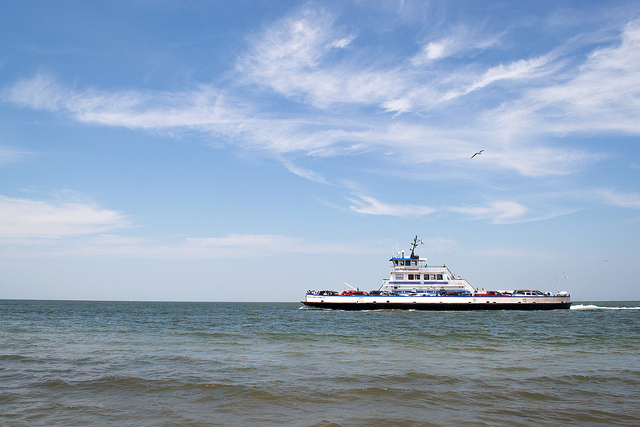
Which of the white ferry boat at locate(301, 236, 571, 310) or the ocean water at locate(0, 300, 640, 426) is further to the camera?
the white ferry boat at locate(301, 236, 571, 310)

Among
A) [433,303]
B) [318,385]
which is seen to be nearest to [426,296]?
[433,303]

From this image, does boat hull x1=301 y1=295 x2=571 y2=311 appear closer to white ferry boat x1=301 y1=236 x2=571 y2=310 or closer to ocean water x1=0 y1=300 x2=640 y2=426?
white ferry boat x1=301 y1=236 x2=571 y2=310

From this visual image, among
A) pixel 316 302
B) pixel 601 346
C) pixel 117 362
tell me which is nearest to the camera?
pixel 117 362

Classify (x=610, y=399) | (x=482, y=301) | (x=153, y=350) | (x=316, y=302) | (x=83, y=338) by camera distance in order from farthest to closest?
(x=316, y=302)
(x=482, y=301)
(x=83, y=338)
(x=153, y=350)
(x=610, y=399)

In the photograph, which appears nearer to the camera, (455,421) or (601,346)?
(455,421)

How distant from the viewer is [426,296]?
64.2 metres

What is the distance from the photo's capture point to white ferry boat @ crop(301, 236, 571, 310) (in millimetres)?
63594

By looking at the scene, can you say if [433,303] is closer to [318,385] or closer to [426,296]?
[426,296]

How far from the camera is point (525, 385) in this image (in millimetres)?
13188

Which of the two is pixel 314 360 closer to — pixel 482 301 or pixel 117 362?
pixel 117 362

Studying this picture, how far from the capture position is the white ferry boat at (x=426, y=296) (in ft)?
209

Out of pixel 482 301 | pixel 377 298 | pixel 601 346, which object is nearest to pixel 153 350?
pixel 601 346

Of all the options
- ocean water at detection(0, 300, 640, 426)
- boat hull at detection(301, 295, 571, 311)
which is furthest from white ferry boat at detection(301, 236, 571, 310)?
ocean water at detection(0, 300, 640, 426)

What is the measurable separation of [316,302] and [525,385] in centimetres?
5568
